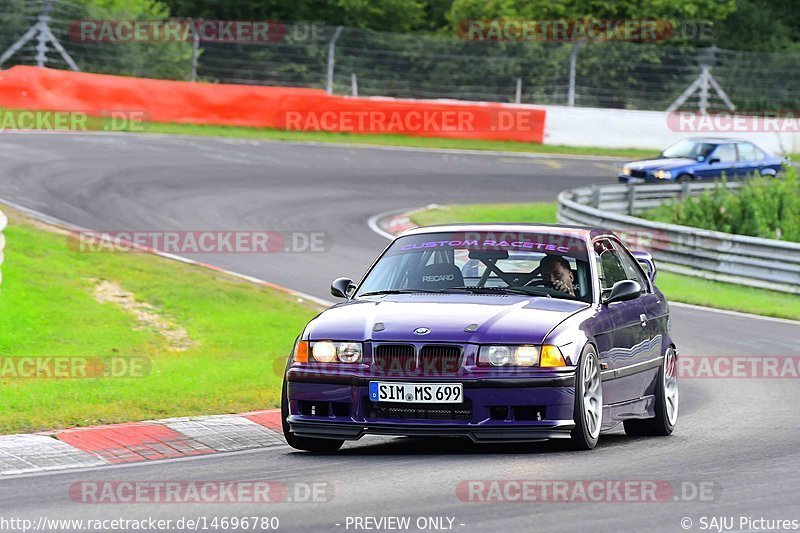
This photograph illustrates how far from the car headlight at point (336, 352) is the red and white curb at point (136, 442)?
3.39ft

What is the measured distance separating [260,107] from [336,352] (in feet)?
94.9

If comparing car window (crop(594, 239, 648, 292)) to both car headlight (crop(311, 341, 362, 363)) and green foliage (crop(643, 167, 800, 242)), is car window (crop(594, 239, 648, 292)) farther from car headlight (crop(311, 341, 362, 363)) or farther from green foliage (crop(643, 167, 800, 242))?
green foliage (crop(643, 167, 800, 242))

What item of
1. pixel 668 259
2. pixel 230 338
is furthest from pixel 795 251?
pixel 230 338

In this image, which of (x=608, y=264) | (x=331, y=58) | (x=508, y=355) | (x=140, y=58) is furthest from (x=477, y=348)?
(x=331, y=58)

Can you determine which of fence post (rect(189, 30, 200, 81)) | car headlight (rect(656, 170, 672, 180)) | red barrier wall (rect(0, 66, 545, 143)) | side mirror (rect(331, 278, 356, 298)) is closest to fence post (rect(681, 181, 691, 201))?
car headlight (rect(656, 170, 672, 180))

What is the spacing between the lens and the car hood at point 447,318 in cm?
848

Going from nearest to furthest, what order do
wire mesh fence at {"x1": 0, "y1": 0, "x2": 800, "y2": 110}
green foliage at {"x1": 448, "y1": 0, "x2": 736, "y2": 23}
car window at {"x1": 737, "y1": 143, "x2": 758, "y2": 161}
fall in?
car window at {"x1": 737, "y1": 143, "x2": 758, "y2": 161}
wire mesh fence at {"x1": 0, "y1": 0, "x2": 800, "y2": 110}
green foliage at {"x1": 448, "y1": 0, "x2": 736, "y2": 23}

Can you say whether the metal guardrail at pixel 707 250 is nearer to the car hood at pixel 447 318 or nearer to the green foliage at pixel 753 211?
the green foliage at pixel 753 211

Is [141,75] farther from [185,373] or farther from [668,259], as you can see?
[185,373]

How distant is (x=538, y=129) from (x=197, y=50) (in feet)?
31.3

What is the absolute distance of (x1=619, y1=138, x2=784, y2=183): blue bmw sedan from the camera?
32.8m

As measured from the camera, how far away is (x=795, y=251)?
73.0 ft

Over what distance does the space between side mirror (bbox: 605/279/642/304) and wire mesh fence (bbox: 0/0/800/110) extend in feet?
98.4

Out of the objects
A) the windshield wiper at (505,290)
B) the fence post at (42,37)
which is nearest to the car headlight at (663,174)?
the fence post at (42,37)
